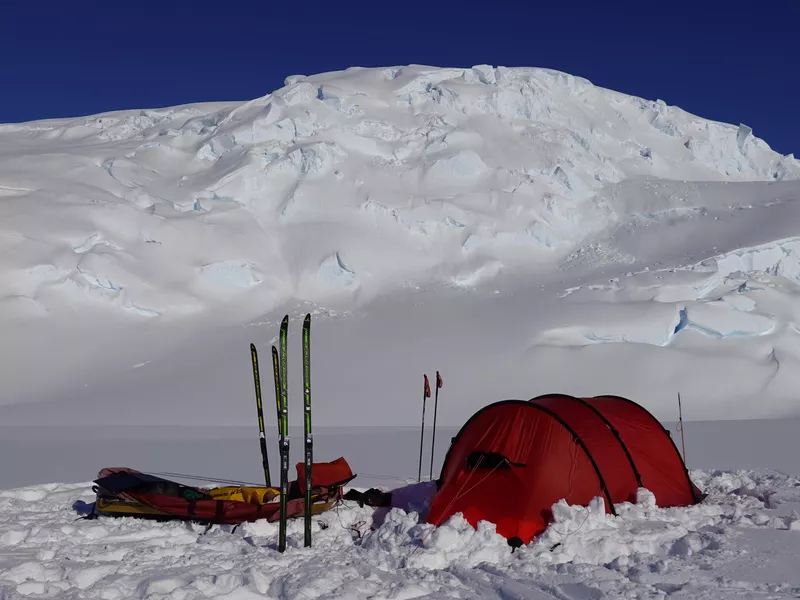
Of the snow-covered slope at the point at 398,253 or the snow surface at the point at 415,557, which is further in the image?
the snow-covered slope at the point at 398,253

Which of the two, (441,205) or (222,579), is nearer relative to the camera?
(222,579)

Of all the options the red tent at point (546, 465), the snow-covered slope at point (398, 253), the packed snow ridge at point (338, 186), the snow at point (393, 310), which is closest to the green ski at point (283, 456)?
the snow at point (393, 310)

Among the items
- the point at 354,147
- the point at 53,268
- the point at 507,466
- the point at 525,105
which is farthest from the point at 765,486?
the point at 525,105

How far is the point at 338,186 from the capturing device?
32250 mm

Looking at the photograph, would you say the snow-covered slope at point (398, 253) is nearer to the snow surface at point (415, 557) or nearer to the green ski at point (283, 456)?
the snow surface at point (415, 557)

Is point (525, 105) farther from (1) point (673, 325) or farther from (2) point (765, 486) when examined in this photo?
(2) point (765, 486)

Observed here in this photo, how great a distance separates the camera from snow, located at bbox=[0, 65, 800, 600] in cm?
600

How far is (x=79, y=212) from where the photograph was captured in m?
27.0

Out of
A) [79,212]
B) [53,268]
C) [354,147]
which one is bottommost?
[53,268]

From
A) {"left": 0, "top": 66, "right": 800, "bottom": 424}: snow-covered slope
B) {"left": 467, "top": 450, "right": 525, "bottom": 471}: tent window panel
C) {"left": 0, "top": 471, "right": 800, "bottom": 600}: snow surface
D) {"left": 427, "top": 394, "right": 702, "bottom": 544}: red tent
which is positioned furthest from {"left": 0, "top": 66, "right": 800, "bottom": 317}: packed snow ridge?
{"left": 467, "top": 450, "right": 525, "bottom": 471}: tent window panel

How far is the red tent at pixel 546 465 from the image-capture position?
675 cm

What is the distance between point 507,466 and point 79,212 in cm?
2431

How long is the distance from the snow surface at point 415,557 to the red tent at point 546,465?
261mm

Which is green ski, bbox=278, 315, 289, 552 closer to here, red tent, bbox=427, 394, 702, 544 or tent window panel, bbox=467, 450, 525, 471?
red tent, bbox=427, 394, 702, 544
